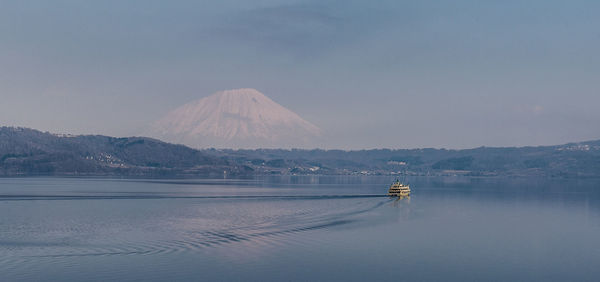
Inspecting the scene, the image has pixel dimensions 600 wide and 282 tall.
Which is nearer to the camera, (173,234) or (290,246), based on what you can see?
(290,246)

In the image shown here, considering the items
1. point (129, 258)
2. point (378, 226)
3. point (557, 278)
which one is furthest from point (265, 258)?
point (378, 226)

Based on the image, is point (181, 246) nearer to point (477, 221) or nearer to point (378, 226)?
point (378, 226)

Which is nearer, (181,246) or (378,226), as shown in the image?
(181,246)

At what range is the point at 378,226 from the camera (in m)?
95.7

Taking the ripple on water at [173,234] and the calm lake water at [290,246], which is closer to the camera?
the calm lake water at [290,246]

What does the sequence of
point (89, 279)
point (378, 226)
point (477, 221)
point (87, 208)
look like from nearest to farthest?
point (89, 279)
point (378, 226)
point (477, 221)
point (87, 208)

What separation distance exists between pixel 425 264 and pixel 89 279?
34574 mm

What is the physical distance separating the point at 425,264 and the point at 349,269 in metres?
9.60

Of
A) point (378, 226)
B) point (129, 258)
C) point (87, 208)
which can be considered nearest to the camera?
point (129, 258)

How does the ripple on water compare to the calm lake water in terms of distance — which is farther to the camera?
the ripple on water

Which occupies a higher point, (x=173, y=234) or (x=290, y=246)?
(x=173, y=234)

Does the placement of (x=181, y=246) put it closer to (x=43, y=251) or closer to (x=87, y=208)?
(x=43, y=251)

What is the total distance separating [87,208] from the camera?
122 meters

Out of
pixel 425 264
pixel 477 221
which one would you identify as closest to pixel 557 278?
pixel 425 264
